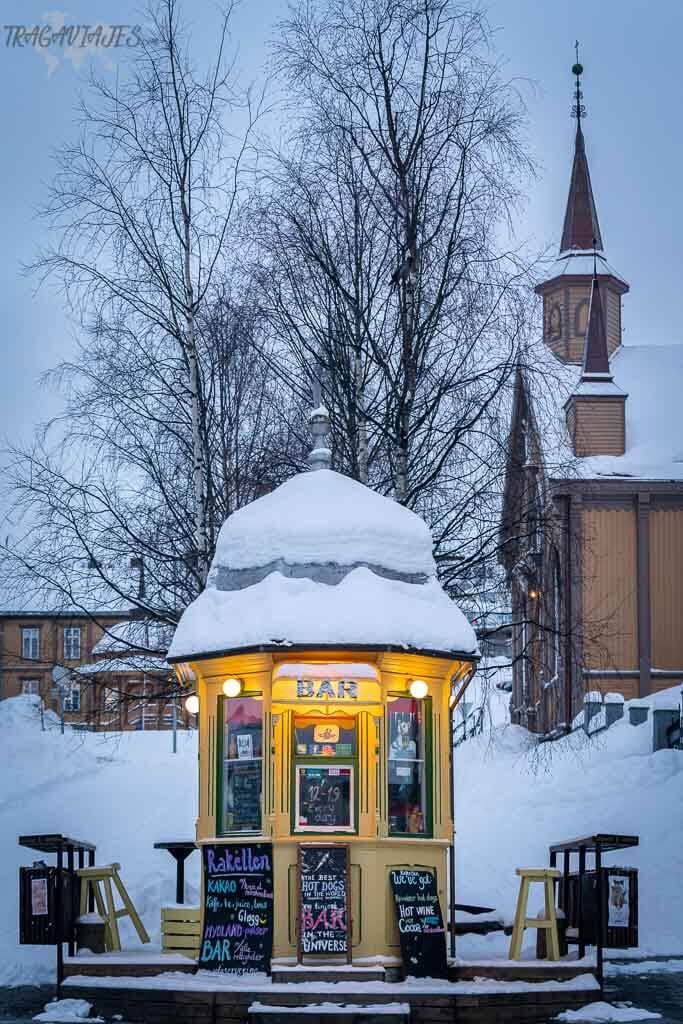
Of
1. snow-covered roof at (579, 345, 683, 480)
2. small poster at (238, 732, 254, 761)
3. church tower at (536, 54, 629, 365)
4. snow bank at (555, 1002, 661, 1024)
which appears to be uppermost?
church tower at (536, 54, 629, 365)

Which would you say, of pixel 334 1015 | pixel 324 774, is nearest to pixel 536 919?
pixel 324 774

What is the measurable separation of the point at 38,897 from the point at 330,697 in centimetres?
324

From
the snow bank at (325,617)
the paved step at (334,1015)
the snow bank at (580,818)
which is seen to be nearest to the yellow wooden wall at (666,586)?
the snow bank at (580,818)

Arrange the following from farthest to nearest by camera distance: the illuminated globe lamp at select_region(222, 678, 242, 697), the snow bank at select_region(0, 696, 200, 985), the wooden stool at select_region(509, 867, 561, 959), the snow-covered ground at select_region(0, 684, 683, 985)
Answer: the snow-covered ground at select_region(0, 684, 683, 985)
the snow bank at select_region(0, 696, 200, 985)
the illuminated globe lamp at select_region(222, 678, 242, 697)
the wooden stool at select_region(509, 867, 561, 959)

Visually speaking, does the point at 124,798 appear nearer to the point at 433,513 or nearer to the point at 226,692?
the point at 433,513

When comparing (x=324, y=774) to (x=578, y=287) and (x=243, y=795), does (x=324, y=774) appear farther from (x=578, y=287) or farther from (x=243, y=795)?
(x=578, y=287)

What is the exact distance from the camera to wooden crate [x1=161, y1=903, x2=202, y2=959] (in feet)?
52.3

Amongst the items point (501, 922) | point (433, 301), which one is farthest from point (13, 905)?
point (433, 301)

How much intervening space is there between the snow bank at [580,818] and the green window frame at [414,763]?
2829mm

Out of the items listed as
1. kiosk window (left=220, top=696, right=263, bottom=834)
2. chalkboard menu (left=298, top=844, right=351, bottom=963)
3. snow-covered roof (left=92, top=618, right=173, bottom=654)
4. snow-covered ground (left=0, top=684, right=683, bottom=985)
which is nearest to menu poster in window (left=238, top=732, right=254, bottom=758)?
kiosk window (left=220, top=696, right=263, bottom=834)

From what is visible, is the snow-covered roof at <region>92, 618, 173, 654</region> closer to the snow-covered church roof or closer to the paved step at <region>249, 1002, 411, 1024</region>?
the snow-covered church roof

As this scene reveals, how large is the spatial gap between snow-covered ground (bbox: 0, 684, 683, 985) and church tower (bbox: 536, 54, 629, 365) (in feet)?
41.9

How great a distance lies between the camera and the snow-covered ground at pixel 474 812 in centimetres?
2102

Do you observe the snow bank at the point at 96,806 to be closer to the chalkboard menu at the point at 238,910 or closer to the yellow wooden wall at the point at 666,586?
the chalkboard menu at the point at 238,910
